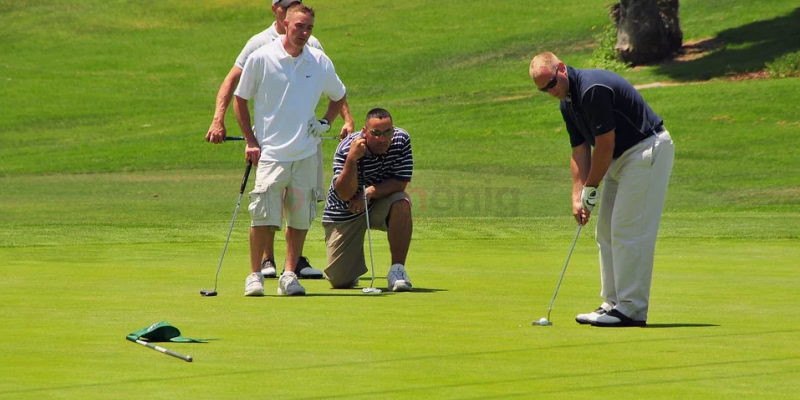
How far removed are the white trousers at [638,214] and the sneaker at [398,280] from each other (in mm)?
2130

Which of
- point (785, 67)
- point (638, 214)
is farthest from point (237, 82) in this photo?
point (785, 67)

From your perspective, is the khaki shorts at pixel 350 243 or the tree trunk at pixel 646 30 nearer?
the khaki shorts at pixel 350 243

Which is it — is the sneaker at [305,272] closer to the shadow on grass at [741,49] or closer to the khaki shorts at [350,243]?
the khaki shorts at [350,243]

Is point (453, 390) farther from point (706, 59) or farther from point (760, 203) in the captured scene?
point (706, 59)

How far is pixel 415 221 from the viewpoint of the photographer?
19547 millimetres

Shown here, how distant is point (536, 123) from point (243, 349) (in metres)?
27.3

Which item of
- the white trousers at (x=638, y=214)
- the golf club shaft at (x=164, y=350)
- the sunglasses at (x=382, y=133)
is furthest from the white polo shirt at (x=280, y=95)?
the golf club shaft at (x=164, y=350)

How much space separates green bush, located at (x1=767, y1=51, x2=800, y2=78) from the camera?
35.6m

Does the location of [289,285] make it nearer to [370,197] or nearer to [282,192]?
[282,192]

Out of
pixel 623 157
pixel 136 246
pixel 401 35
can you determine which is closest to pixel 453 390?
pixel 623 157

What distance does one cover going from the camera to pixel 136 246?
14617mm

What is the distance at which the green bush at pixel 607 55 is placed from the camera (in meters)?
38.6

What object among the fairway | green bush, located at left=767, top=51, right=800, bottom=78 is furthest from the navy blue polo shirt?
green bush, located at left=767, top=51, right=800, bottom=78

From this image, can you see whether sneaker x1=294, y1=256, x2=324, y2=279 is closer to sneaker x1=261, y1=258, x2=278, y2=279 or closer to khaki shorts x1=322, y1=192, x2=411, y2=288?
sneaker x1=261, y1=258, x2=278, y2=279
